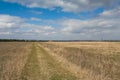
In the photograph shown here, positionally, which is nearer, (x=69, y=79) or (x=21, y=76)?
(x=69, y=79)

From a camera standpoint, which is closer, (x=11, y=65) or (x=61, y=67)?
(x=61, y=67)

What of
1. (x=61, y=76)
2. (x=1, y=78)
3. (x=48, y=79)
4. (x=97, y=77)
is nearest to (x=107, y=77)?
(x=97, y=77)

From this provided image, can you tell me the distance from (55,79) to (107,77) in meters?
3.50

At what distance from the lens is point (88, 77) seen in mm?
12172

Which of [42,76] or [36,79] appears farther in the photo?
[42,76]

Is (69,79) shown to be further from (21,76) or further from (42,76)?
(21,76)

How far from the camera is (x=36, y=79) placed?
11.9 m

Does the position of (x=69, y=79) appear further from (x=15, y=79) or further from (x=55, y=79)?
(x=15, y=79)

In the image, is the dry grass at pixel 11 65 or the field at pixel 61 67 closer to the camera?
the field at pixel 61 67

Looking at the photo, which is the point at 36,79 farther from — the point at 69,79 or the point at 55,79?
the point at 69,79

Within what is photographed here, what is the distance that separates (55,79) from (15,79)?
260 centimetres

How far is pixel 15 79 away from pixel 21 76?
94 cm

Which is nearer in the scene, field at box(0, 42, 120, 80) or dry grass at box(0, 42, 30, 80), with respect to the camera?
field at box(0, 42, 120, 80)

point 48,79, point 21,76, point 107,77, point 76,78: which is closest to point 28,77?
point 21,76
